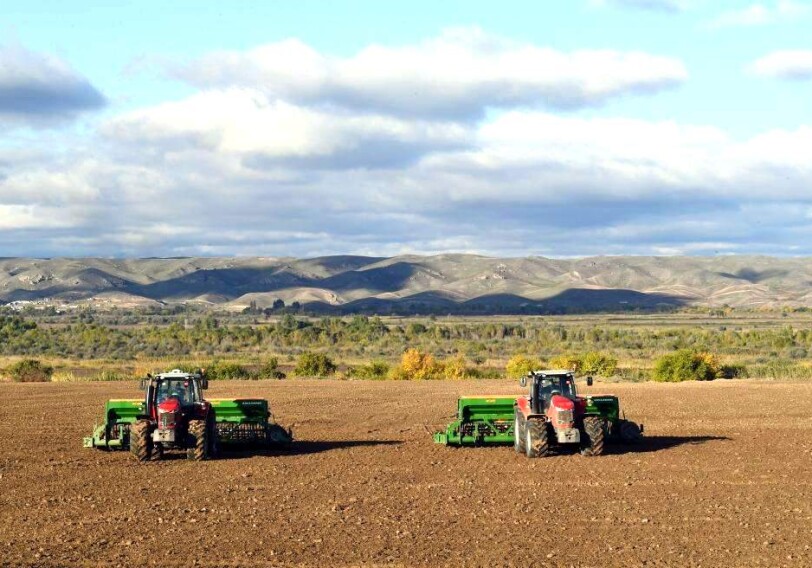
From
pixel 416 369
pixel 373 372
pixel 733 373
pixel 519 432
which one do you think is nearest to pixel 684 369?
pixel 733 373

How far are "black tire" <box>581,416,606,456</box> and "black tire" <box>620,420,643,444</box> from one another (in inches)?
62.4

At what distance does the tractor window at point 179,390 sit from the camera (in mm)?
24156

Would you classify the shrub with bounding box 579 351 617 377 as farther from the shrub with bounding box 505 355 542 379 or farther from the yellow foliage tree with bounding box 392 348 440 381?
the yellow foliage tree with bounding box 392 348 440 381

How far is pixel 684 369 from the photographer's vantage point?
5662 centimetres

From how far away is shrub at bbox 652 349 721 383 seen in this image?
56.7 meters

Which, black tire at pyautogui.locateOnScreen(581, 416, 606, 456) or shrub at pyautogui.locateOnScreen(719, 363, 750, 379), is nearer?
black tire at pyautogui.locateOnScreen(581, 416, 606, 456)

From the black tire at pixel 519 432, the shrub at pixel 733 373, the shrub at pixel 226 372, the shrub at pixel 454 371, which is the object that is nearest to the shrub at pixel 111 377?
the shrub at pixel 226 372

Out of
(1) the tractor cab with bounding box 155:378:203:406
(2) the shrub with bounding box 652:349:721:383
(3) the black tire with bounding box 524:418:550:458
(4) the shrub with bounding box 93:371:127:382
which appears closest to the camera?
(3) the black tire with bounding box 524:418:550:458

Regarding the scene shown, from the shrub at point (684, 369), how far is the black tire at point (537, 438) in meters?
34.0

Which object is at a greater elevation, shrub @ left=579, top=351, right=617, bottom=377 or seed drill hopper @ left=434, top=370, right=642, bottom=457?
seed drill hopper @ left=434, top=370, right=642, bottom=457

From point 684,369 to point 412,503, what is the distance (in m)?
40.4

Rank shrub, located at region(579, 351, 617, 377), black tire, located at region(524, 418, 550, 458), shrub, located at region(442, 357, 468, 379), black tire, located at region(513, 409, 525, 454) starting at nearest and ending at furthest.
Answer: black tire, located at region(524, 418, 550, 458) < black tire, located at region(513, 409, 525, 454) < shrub, located at region(579, 351, 617, 377) < shrub, located at region(442, 357, 468, 379)

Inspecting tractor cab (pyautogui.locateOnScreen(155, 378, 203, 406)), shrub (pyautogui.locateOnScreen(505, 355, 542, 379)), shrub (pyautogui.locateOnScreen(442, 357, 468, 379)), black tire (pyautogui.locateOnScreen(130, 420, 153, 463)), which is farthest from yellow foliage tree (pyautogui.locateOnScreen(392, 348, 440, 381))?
black tire (pyautogui.locateOnScreen(130, 420, 153, 463))

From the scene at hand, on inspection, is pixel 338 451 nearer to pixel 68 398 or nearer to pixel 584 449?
pixel 584 449
